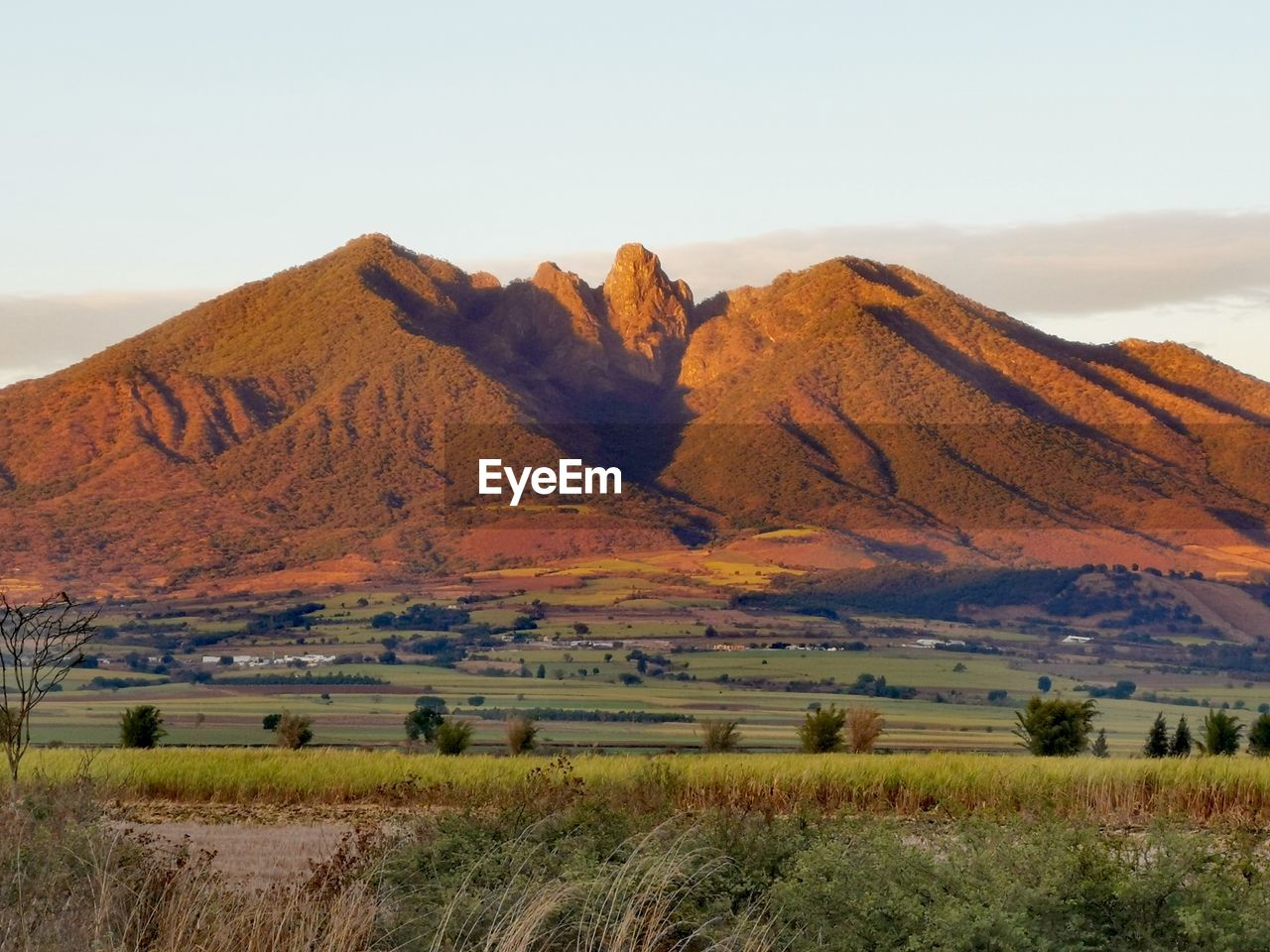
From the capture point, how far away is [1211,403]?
358 ft

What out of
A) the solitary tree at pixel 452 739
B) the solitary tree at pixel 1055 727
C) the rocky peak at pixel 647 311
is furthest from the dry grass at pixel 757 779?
the rocky peak at pixel 647 311

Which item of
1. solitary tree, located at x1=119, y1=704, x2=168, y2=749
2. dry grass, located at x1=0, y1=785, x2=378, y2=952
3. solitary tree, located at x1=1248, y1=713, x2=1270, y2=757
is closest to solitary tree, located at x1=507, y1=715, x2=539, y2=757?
solitary tree, located at x1=119, y1=704, x2=168, y2=749

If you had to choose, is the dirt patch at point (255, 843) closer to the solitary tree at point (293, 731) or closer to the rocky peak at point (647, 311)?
the solitary tree at point (293, 731)

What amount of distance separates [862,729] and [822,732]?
2.38ft

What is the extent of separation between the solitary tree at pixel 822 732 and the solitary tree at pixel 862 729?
0.21 meters

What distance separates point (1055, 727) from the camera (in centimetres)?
2625

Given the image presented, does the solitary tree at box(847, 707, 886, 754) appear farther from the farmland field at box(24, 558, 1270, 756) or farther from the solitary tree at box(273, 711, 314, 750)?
the farmland field at box(24, 558, 1270, 756)

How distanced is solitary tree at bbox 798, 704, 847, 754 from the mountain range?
5109 centimetres

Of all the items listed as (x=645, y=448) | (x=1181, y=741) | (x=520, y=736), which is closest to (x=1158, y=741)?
(x=1181, y=741)

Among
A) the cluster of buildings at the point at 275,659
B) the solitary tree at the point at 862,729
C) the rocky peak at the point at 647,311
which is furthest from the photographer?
the rocky peak at the point at 647,311

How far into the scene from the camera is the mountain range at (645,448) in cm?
8269

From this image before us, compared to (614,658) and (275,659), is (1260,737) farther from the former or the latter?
(275,659)

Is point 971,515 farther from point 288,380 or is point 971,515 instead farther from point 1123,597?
point 288,380

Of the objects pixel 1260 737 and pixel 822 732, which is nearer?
pixel 1260 737
